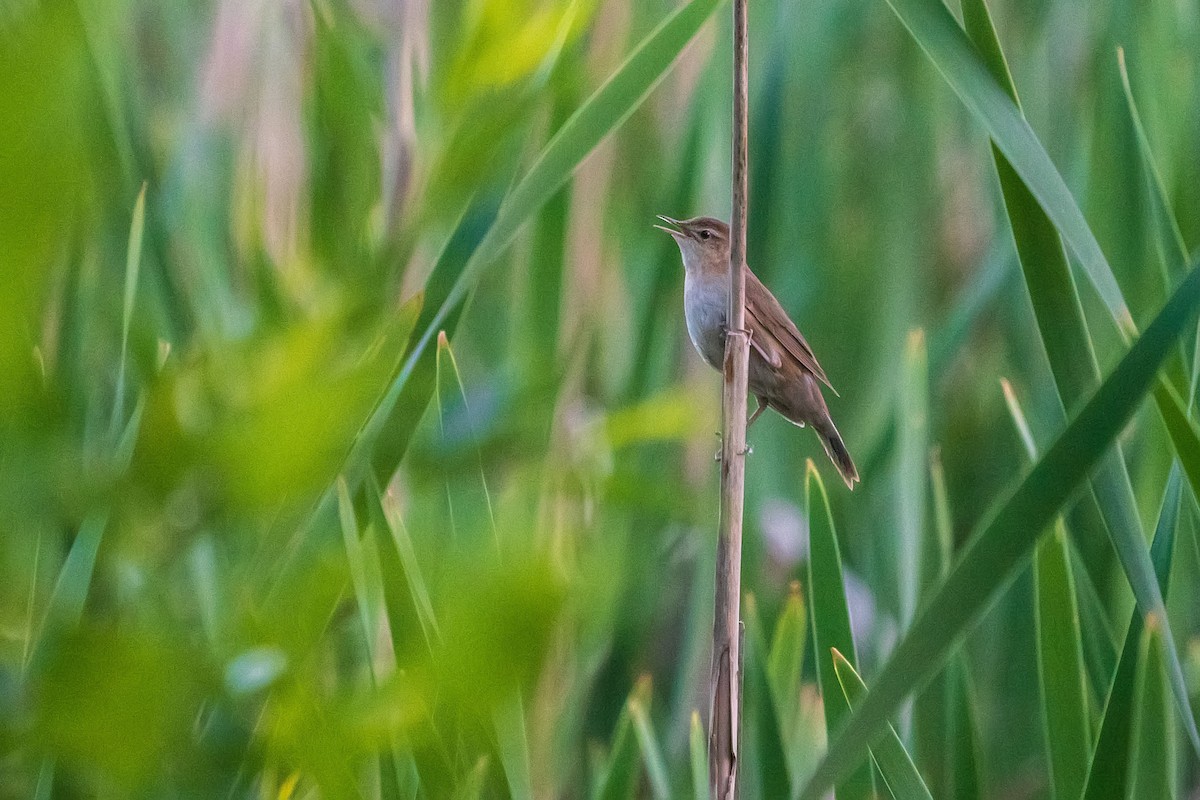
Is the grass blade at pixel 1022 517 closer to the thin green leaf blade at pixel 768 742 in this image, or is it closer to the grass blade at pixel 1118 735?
the grass blade at pixel 1118 735

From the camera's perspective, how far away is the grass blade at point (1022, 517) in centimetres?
49

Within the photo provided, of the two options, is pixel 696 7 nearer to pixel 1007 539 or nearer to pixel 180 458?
pixel 1007 539

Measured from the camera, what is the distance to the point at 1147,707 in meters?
0.58

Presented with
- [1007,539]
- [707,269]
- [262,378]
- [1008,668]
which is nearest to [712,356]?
[707,269]

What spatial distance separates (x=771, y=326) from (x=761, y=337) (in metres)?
0.03

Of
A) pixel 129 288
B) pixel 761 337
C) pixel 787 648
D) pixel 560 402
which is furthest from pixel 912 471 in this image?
pixel 129 288

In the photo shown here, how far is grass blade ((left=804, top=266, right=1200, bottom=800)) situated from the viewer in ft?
1.61

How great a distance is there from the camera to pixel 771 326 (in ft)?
4.13

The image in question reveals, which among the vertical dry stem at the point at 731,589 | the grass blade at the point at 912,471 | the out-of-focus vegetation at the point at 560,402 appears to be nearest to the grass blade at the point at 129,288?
the out-of-focus vegetation at the point at 560,402

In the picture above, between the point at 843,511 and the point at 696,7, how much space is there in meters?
0.67

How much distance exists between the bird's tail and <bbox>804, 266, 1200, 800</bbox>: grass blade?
2.08 feet

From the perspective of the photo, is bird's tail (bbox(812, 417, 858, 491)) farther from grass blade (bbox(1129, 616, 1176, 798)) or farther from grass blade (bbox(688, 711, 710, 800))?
grass blade (bbox(1129, 616, 1176, 798))

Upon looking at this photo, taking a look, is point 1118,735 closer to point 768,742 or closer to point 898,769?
point 898,769

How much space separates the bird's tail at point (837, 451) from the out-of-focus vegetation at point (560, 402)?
0.03 meters
